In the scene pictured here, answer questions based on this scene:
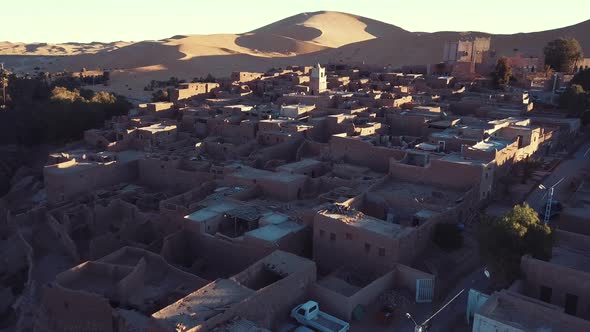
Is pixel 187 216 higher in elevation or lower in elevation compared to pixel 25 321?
higher

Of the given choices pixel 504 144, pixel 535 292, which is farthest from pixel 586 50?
pixel 535 292

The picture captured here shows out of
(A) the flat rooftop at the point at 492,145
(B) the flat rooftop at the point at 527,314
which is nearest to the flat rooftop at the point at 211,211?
(A) the flat rooftop at the point at 492,145

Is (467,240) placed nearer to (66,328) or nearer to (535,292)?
(535,292)

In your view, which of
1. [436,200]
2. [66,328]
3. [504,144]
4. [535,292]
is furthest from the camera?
[504,144]

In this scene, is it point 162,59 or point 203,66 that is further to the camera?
point 162,59

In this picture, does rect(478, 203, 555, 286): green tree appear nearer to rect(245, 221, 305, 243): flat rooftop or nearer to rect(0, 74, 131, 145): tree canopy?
rect(245, 221, 305, 243): flat rooftop

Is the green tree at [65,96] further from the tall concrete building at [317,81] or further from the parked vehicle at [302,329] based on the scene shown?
the parked vehicle at [302,329]

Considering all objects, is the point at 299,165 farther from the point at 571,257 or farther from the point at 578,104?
the point at 578,104

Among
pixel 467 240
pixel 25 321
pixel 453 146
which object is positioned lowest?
pixel 25 321
